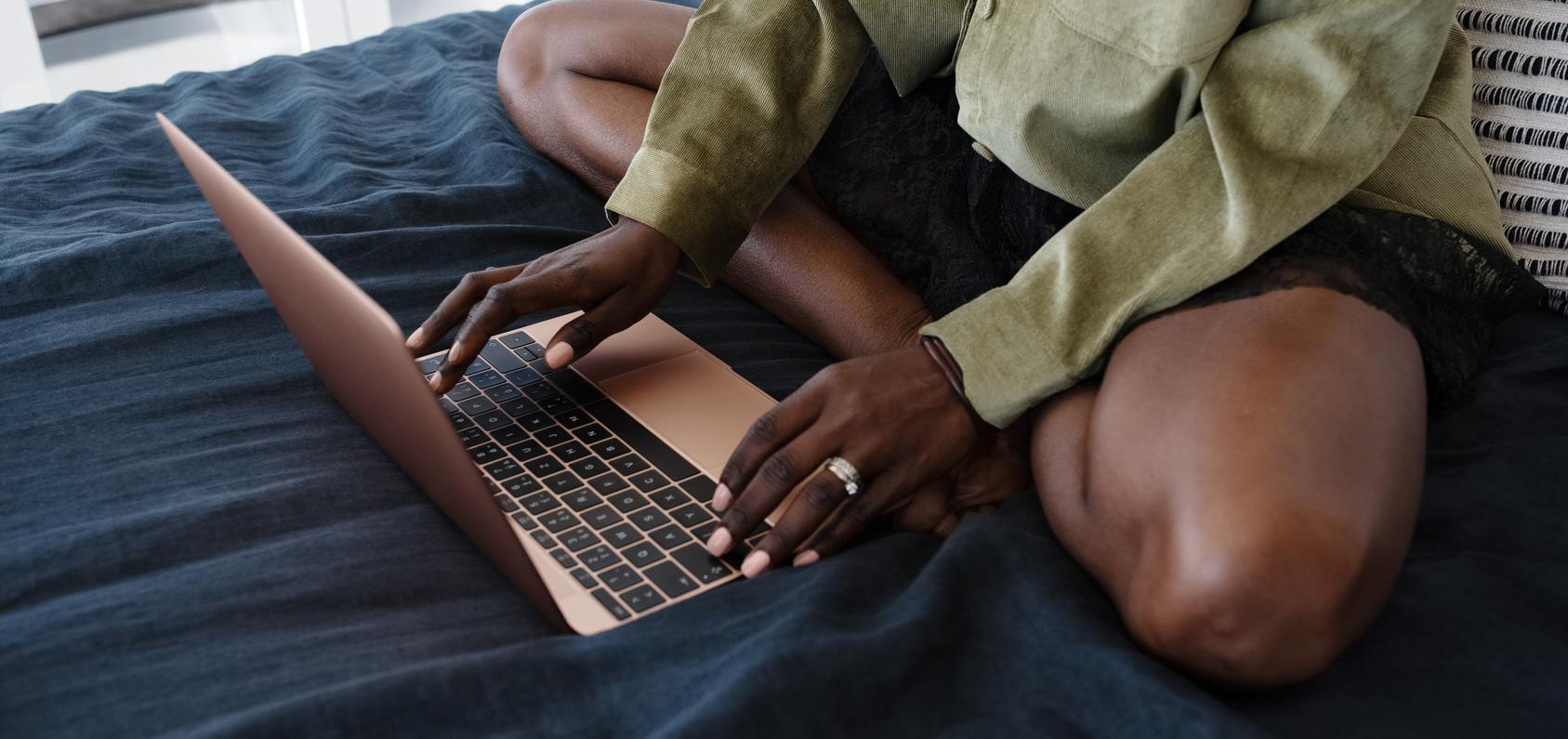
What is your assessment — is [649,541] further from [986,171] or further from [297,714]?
[986,171]

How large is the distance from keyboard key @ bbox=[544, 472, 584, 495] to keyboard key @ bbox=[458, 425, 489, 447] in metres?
0.08

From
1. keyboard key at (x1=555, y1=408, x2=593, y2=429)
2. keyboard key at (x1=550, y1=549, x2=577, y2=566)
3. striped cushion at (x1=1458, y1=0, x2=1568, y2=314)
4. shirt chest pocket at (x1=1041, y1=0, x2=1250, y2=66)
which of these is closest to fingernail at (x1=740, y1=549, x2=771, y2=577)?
keyboard key at (x1=550, y1=549, x2=577, y2=566)

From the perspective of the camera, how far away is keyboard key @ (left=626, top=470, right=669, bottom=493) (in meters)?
0.79

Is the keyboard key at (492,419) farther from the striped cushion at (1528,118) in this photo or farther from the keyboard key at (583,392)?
the striped cushion at (1528,118)

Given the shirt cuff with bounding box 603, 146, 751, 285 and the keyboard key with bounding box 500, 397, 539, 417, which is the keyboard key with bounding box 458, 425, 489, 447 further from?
the shirt cuff with bounding box 603, 146, 751, 285

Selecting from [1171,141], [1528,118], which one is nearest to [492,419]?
[1171,141]

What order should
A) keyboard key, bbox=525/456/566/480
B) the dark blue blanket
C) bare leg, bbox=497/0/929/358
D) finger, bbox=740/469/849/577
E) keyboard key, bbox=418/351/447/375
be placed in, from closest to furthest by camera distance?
the dark blue blanket, finger, bbox=740/469/849/577, keyboard key, bbox=525/456/566/480, keyboard key, bbox=418/351/447/375, bare leg, bbox=497/0/929/358

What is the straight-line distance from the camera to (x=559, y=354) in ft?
2.88

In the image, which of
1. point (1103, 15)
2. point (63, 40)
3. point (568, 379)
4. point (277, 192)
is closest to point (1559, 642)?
point (1103, 15)

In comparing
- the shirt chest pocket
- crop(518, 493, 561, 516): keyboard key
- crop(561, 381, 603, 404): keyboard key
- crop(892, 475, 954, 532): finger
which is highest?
the shirt chest pocket

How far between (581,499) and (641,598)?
0.35ft

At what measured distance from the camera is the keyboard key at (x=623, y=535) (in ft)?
2.43

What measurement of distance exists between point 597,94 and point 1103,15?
1.93 ft

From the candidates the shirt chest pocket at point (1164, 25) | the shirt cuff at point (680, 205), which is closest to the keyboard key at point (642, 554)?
the shirt cuff at point (680, 205)
